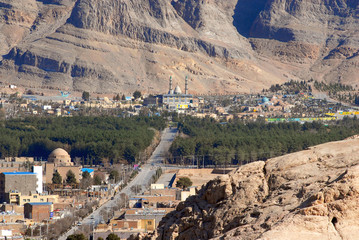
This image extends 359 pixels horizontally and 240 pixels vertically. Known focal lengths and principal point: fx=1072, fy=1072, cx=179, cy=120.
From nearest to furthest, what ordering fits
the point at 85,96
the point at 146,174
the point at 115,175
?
the point at 115,175
the point at 146,174
the point at 85,96

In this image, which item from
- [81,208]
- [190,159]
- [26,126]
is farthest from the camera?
[26,126]

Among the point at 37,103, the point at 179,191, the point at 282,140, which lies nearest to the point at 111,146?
the point at 282,140

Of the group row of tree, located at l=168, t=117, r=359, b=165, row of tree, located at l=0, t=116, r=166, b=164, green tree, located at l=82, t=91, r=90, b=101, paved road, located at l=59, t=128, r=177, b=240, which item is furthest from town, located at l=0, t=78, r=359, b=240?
green tree, located at l=82, t=91, r=90, b=101

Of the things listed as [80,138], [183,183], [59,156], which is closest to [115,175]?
[183,183]

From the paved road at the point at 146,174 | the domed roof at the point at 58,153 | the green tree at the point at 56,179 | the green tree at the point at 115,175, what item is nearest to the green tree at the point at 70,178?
the green tree at the point at 56,179

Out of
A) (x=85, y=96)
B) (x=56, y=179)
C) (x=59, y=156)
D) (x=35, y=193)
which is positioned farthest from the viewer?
(x=85, y=96)

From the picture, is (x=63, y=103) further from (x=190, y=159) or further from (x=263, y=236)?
(x=263, y=236)

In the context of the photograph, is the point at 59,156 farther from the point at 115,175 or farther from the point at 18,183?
the point at 18,183

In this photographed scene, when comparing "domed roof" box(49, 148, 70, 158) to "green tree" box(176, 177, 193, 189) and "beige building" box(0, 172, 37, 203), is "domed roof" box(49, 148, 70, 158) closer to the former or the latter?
"beige building" box(0, 172, 37, 203)
